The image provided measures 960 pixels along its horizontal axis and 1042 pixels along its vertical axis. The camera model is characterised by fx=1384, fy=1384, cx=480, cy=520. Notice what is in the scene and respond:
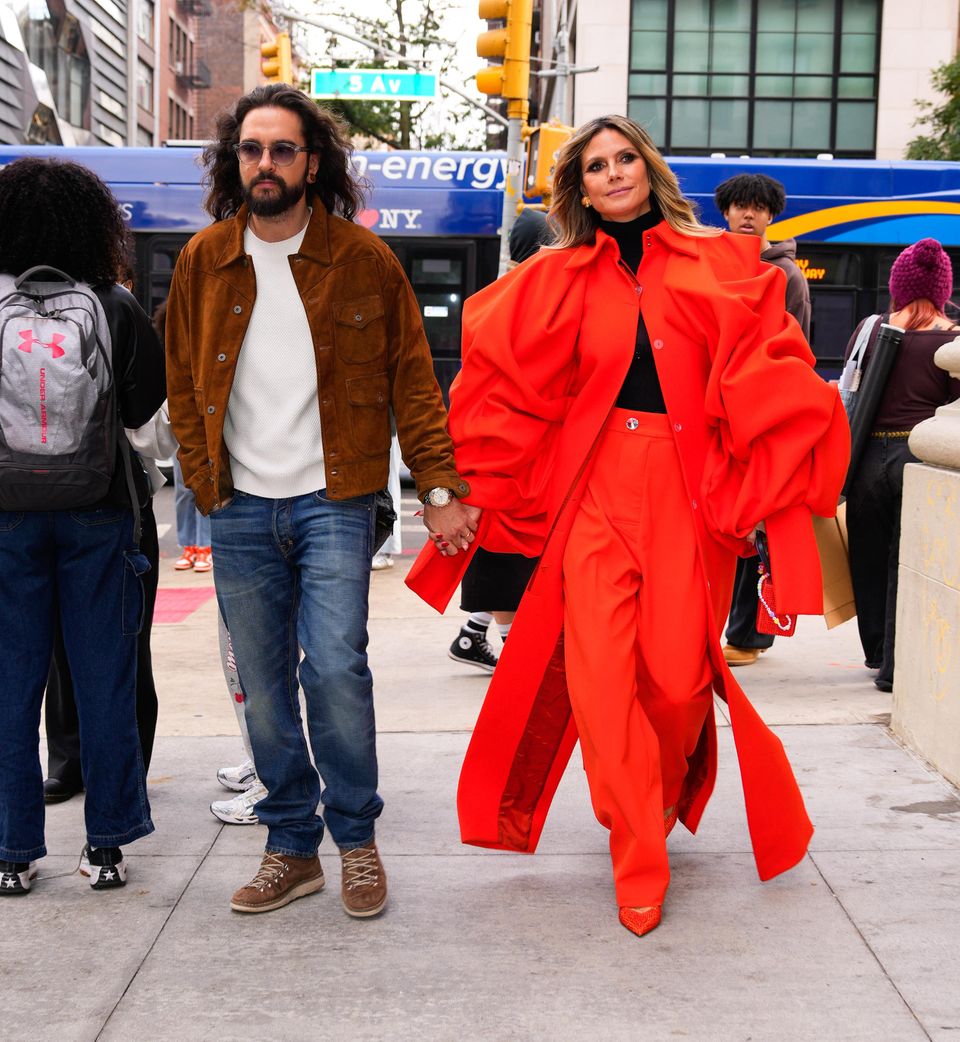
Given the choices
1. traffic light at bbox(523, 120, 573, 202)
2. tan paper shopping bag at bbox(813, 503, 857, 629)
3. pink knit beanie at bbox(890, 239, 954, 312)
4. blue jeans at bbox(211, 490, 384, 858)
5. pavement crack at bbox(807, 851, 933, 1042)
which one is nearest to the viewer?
pavement crack at bbox(807, 851, 933, 1042)

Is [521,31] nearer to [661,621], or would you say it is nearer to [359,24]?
[661,621]

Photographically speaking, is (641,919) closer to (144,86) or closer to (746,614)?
(746,614)

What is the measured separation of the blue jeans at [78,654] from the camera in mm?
3537

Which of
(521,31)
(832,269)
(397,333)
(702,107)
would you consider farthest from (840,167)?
(397,333)

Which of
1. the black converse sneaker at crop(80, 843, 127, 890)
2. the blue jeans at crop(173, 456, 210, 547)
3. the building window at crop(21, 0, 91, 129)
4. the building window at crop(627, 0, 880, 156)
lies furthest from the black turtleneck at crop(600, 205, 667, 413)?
the building window at crop(21, 0, 91, 129)

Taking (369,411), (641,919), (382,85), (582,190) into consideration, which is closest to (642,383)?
(582,190)

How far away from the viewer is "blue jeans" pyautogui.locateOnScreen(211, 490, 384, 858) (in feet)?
11.3

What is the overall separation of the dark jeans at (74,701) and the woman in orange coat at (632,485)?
3.56 feet

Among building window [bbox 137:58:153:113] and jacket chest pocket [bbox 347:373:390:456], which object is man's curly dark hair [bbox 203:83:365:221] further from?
building window [bbox 137:58:153:113]

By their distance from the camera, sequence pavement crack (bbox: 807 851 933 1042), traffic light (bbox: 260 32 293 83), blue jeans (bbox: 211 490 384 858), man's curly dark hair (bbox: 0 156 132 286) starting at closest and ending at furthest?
pavement crack (bbox: 807 851 933 1042) → blue jeans (bbox: 211 490 384 858) → man's curly dark hair (bbox: 0 156 132 286) → traffic light (bbox: 260 32 293 83)

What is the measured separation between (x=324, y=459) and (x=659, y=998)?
1476 millimetres

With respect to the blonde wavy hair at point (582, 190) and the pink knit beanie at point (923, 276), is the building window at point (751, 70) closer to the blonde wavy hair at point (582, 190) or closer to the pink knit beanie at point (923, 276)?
the pink knit beanie at point (923, 276)

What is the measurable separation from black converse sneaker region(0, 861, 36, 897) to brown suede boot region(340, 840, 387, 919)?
0.85 metres

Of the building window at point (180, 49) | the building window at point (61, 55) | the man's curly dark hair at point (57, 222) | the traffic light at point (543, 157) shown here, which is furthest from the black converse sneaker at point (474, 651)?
the building window at point (180, 49)
